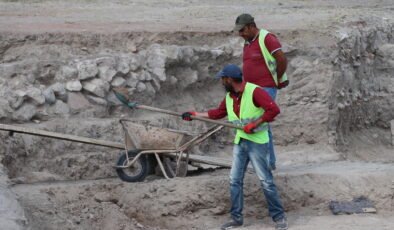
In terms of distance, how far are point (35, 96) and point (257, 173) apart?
353 cm

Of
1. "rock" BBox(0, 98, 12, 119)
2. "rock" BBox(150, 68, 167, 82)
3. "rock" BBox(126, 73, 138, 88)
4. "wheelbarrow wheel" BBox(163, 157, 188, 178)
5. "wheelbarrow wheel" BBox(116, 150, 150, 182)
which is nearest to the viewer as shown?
"wheelbarrow wheel" BBox(116, 150, 150, 182)

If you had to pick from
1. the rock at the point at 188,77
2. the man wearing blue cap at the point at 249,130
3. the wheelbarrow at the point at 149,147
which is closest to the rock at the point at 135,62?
the rock at the point at 188,77

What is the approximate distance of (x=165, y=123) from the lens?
11805 mm

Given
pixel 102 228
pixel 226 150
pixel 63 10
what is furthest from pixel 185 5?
pixel 102 228

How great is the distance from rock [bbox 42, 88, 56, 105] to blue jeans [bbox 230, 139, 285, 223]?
10.4ft

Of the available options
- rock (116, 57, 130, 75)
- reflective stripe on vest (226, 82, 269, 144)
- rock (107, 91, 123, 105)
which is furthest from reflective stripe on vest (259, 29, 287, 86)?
rock (116, 57, 130, 75)

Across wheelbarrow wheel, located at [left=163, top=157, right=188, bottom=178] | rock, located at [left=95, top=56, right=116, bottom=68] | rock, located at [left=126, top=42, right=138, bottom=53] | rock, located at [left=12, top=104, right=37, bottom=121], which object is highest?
rock, located at [left=126, top=42, right=138, bottom=53]

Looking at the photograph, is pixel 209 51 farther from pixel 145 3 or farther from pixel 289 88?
pixel 145 3

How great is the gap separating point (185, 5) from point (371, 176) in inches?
364

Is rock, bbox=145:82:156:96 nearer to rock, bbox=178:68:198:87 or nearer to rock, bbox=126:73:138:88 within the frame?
rock, bbox=126:73:138:88

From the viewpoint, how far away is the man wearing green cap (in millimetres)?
9602

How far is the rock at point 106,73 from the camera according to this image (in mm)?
11562

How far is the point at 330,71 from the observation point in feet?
44.6

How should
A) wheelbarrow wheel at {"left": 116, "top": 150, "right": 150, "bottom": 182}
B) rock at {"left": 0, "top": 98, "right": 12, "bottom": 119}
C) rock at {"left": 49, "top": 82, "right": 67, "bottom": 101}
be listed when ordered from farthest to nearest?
rock at {"left": 49, "top": 82, "right": 67, "bottom": 101}, rock at {"left": 0, "top": 98, "right": 12, "bottom": 119}, wheelbarrow wheel at {"left": 116, "top": 150, "right": 150, "bottom": 182}
